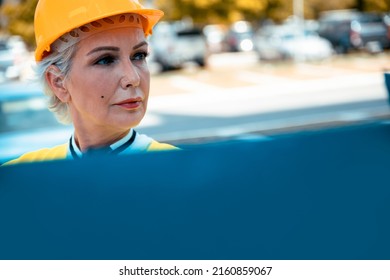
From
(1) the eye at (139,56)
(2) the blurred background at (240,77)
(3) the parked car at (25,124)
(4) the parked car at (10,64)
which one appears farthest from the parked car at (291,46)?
(1) the eye at (139,56)

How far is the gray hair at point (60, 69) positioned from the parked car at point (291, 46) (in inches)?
901

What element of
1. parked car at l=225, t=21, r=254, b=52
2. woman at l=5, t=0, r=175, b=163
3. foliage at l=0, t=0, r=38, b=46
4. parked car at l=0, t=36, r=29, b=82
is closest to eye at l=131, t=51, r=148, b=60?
woman at l=5, t=0, r=175, b=163

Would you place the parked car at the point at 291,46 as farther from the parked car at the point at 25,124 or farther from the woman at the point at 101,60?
the woman at the point at 101,60

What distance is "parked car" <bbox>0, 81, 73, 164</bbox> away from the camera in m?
5.26

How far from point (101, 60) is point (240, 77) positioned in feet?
63.1

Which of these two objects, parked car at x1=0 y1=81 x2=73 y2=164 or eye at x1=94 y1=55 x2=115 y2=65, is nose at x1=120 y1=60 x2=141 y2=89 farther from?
parked car at x1=0 y1=81 x2=73 y2=164

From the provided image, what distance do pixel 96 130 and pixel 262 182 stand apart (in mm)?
Answer: 555

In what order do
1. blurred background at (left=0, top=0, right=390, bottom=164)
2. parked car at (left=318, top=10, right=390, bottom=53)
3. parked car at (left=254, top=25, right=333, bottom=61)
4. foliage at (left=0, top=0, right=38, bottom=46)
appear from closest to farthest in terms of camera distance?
blurred background at (left=0, top=0, right=390, bottom=164), foliage at (left=0, top=0, right=38, bottom=46), parked car at (left=254, top=25, right=333, bottom=61), parked car at (left=318, top=10, right=390, bottom=53)

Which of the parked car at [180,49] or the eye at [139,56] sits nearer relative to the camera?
the eye at [139,56]

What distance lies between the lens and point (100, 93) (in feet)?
4.67

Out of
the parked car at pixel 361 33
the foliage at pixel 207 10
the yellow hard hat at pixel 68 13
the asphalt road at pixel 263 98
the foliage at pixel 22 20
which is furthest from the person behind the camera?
the parked car at pixel 361 33

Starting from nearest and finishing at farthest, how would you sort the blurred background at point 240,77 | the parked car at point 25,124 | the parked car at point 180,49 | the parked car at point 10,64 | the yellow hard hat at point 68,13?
1. the yellow hard hat at point 68,13
2. the parked car at point 25,124
3. the blurred background at point 240,77
4. the parked car at point 10,64
5. the parked car at point 180,49

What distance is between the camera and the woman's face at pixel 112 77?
1415 millimetres

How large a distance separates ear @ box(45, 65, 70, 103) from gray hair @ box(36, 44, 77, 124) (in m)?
0.01
